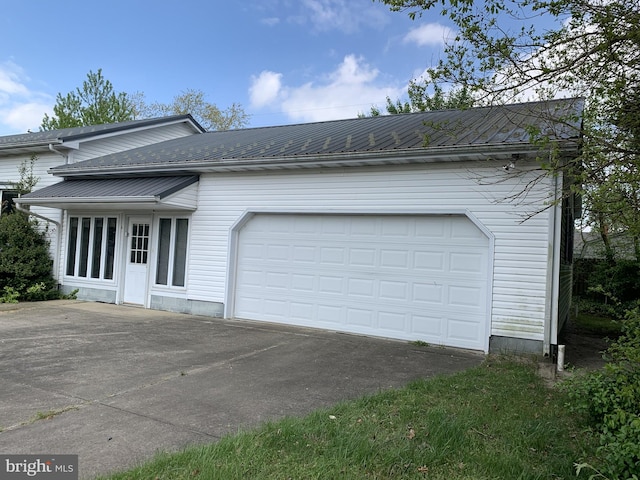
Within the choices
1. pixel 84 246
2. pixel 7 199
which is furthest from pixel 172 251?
pixel 7 199

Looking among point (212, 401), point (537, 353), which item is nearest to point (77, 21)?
point (212, 401)

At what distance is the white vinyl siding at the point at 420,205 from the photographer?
665 cm

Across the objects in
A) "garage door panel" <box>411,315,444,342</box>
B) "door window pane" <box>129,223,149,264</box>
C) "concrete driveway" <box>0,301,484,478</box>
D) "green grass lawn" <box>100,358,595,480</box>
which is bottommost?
"concrete driveway" <box>0,301,484,478</box>

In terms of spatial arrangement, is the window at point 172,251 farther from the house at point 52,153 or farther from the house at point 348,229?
the house at point 52,153

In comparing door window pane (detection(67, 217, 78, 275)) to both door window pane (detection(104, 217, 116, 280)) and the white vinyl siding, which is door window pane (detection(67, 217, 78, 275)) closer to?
door window pane (detection(104, 217, 116, 280))

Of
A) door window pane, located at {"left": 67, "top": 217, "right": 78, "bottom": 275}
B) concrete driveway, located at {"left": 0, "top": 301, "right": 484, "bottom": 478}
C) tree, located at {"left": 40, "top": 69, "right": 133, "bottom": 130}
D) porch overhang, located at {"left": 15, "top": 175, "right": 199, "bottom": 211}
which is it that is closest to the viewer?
concrete driveway, located at {"left": 0, "top": 301, "right": 484, "bottom": 478}

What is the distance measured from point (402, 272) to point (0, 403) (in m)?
6.03

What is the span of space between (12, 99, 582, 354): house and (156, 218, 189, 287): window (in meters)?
0.04

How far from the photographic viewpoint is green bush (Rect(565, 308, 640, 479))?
103 inches

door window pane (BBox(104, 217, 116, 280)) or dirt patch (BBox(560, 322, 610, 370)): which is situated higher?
door window pane (BBox(104, 217, 116, 280))

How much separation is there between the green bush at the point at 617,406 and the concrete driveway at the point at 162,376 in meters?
1.99

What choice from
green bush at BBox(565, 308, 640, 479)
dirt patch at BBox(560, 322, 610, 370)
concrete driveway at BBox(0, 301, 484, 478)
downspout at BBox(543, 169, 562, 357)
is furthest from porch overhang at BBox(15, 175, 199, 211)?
green bush at BBox(565, 308, 640, 479)

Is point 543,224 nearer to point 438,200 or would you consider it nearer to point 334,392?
point 438,200

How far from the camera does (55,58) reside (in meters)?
19.0
